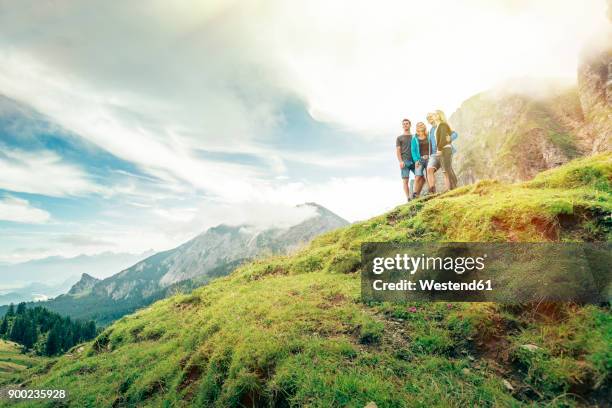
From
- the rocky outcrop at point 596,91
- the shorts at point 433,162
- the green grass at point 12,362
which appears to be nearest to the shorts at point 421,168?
the shorts at point 433,162

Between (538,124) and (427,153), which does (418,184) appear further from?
(538,124)

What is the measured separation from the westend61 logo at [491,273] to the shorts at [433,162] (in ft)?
20.2

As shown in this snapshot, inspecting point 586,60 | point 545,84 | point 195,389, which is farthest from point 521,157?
point 195,389

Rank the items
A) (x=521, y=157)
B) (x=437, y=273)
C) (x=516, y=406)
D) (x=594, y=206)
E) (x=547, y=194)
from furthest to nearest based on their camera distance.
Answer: (x=521, y=157)
(x=547, y=194)
(x=437, y=273)
(x=594, y=206)
(x=516, y=406)

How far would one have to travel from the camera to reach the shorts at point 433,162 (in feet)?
45.0

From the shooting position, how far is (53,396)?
30.3 feet

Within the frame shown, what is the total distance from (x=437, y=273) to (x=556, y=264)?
239 cm

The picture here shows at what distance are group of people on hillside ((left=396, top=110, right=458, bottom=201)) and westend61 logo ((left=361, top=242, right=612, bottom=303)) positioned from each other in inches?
249

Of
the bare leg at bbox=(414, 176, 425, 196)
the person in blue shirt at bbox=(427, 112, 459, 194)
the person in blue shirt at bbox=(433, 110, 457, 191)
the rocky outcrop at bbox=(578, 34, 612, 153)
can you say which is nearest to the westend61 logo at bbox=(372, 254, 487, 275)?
the person in blue shirt at bbox=(427, 112, 459, 194)

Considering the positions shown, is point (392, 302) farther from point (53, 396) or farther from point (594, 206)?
point (53, 396)

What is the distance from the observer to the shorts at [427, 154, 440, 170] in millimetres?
13719

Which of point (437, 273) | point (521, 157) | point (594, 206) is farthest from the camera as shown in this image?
point (521, 157)

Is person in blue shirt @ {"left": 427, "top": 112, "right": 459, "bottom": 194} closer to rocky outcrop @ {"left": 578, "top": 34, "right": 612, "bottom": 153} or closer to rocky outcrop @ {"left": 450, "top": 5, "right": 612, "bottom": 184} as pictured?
rocky outcrop @ {"left": 450, "top": 5, "right": 612, "bottom": 184}

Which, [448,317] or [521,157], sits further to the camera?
[521,157]
